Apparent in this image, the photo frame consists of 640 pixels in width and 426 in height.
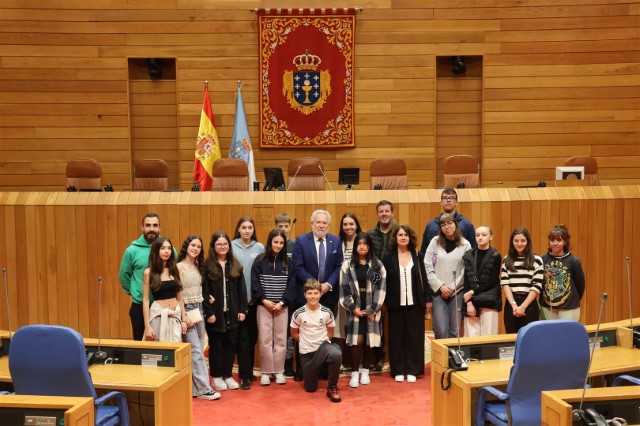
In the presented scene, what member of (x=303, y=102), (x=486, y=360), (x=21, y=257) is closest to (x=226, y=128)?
(x=303, y=102)

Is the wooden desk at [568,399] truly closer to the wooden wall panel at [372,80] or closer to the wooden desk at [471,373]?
the wooden desk at [471,373]

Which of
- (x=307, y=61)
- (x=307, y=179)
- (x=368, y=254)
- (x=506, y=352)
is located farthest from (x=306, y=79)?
(x=506, y=352)

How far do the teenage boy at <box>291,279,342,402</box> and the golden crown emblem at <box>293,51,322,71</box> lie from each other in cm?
514

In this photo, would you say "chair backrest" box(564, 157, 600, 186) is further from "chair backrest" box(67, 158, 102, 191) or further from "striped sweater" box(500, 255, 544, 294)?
"chair backrest" box(67, 158, 102, 191)

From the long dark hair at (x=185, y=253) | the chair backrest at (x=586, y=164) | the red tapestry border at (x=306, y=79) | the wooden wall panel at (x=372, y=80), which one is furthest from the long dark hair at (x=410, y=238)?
the red tapestry border at (x=306, y=79)

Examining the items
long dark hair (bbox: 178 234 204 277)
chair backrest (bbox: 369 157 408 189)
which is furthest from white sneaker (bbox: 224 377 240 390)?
chair backrest (bbox: 369 157 408 189)

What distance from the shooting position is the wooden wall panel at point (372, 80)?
33.7 feet

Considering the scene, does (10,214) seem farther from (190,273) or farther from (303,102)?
(303,102)

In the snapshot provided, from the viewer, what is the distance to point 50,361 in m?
4.19

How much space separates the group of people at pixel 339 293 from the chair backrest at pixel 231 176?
214cm

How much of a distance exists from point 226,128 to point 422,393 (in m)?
5.59

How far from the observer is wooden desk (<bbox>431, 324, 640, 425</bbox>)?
4.38m

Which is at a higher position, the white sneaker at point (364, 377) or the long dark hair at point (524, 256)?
the long dark hair at point (524, 256)

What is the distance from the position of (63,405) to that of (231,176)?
208 inches
